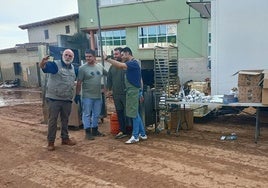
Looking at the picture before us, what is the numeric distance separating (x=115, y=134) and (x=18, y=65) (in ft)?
76.1

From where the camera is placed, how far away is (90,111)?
257 inches

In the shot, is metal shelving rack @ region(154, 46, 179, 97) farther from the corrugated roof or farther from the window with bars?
the window with bars

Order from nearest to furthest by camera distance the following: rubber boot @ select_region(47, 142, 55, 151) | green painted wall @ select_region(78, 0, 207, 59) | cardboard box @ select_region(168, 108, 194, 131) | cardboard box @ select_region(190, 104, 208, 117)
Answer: rubber boot @ select_region(47, 142, 55, 151) < cardboard box @ select_region(168, 108, 194, 131) < cardboard box @ select_region(190, 104, 208, 117) < green painted wall @ select_region(78, 0, 207, 59)

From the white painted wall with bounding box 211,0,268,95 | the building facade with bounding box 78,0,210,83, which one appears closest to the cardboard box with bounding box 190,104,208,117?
the white painted wall with bounding box 211,0,268,95

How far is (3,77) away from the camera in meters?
29.2

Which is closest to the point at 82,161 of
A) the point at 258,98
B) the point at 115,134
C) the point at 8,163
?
the point at 8,163

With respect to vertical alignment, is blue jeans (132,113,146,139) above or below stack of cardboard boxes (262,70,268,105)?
below

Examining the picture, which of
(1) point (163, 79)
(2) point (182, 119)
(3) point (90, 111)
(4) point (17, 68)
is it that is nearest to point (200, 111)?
(2) point (182, 119)

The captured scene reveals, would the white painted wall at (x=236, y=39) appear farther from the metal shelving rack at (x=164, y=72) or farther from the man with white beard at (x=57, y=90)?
the man with white beard at (x=57, y=90)

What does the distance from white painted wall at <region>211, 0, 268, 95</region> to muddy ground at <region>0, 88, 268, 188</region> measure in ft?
4.50

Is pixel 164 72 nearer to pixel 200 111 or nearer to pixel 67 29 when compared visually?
pixel 200 111

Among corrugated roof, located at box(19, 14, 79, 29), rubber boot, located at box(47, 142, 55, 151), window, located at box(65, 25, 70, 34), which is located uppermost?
corrugated roof, located at box(19, 14, 79, 29)

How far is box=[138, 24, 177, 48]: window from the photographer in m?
Result: 19.1

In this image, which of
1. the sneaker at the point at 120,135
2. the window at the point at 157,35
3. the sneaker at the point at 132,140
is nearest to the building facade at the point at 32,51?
the window at the point at 157,35
